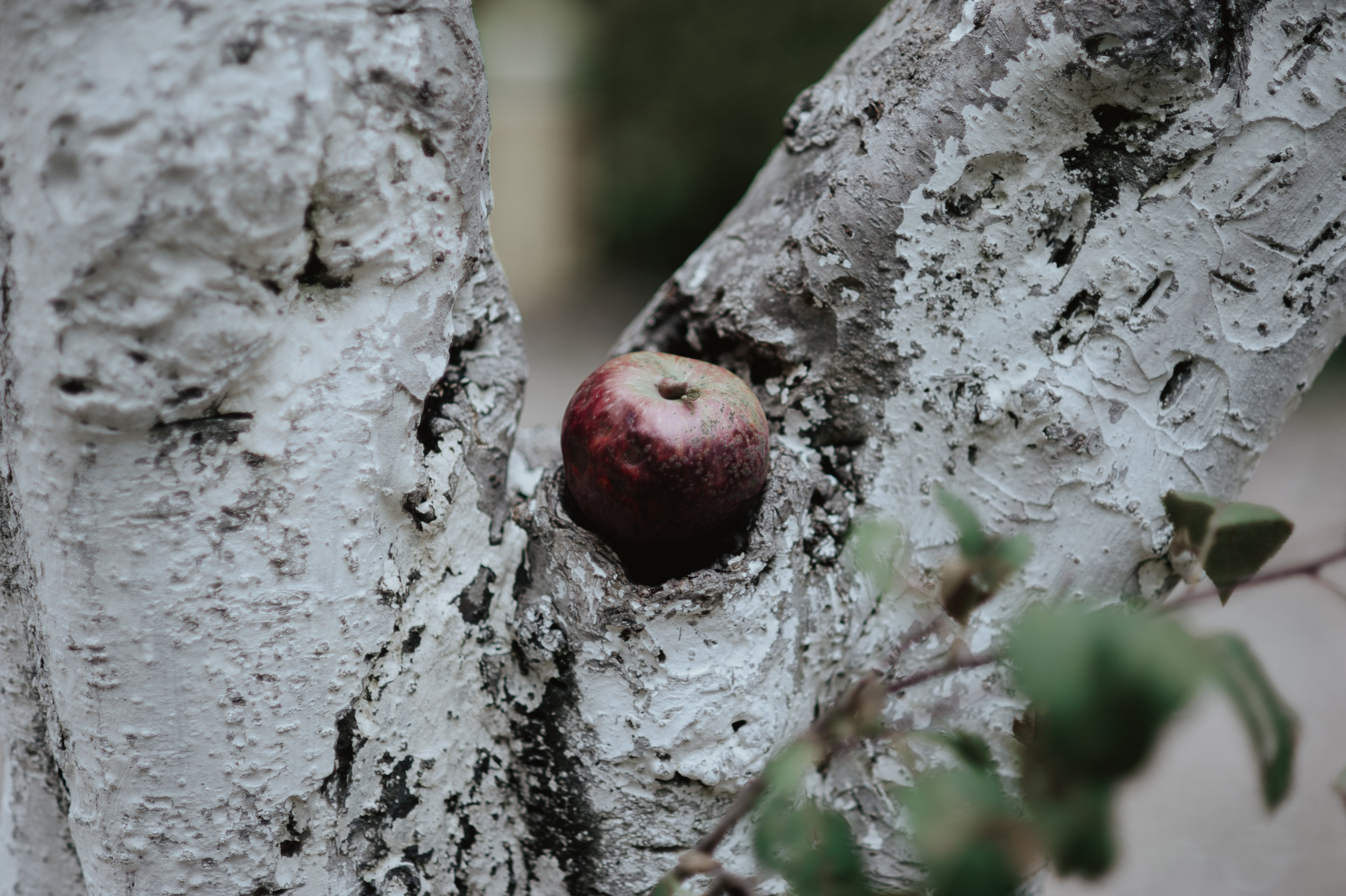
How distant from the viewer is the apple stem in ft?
3.11

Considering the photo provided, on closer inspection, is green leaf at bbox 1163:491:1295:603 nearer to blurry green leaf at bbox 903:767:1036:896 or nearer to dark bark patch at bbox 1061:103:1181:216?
blurry green leaf at bbox 903:767:1036:896

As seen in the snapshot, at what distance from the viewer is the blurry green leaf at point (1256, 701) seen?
1.15ft

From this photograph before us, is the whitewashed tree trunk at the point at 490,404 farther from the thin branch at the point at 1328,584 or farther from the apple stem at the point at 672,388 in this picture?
the thin branch at the point at 1328,584

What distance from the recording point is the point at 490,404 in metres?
0.95

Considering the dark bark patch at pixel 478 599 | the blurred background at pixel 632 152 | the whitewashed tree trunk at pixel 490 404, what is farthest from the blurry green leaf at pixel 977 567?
the blurred background at pixel 632 152

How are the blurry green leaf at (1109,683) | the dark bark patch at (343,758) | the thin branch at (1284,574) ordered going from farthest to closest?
the dark bark patch at (343,758)
the thin branch at (1284,574)
the blurry green leaf at (1109,683)

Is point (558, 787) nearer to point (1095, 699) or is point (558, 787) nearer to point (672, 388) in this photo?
point (672, 388)

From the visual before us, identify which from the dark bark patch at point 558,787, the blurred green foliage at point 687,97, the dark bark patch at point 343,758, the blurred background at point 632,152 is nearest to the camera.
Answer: the dark bark patch at point 343,758

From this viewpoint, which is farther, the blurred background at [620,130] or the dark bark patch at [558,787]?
the blurred background at [620,130]

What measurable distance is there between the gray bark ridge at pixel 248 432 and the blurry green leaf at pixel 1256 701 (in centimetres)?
67

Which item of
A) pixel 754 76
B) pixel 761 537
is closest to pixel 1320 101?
pixel 761 537

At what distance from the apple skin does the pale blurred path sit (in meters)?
1.21

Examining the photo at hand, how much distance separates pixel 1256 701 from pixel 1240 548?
219mm

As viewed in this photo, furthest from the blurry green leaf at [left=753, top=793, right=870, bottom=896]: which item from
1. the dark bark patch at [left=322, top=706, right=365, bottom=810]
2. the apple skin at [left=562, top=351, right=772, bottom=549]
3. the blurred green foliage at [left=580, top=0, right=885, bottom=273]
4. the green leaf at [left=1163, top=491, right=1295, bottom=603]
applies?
the blurred green foliage at [left=580, top=0, right=885, bottom=273]
